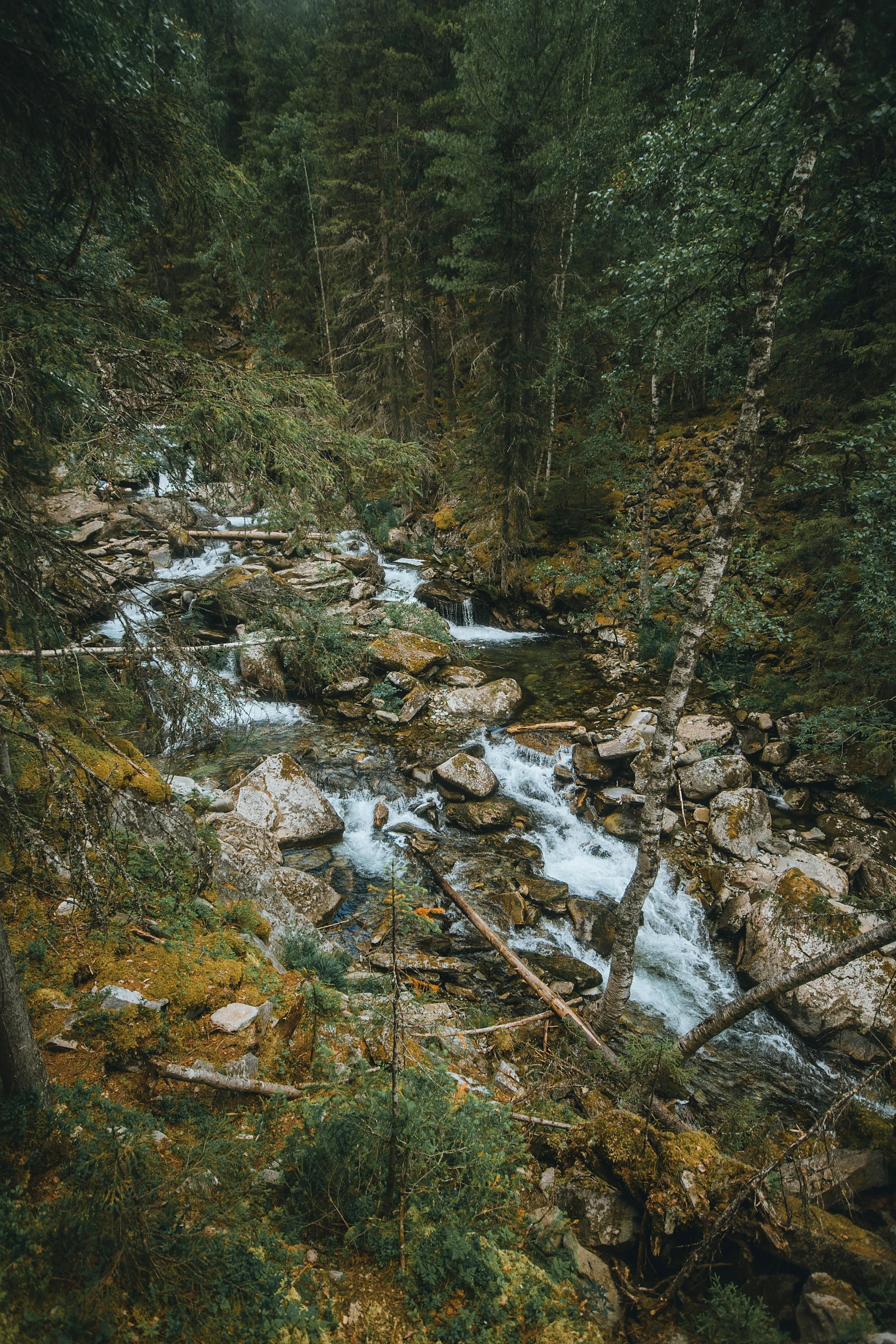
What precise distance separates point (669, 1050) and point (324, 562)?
15.3 meters

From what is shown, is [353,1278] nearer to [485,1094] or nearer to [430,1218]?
[430,1218]

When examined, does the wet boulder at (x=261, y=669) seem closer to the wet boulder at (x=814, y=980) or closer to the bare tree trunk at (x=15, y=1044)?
the bare tree trunk at (x=15, y=1044)

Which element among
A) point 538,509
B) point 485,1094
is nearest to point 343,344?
point 538,509

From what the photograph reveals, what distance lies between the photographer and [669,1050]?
487cm

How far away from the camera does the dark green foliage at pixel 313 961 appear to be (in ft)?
18.5

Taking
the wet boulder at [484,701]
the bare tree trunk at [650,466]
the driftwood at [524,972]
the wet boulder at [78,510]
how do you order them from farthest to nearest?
the wet boulder at [78,510] < the bare tree trunk at [650,466] < the wet boulder at [484,701] < the driftwood at [524,972]

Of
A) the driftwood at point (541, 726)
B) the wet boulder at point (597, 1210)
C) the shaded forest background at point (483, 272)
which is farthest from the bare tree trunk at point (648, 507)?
the wet boulder at point (597, 1210)

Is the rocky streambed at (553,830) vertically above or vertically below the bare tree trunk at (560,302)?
below

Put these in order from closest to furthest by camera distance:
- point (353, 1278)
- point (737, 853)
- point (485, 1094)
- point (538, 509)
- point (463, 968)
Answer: point (353, 1278) → point (485, 1094) → point (463, 968) → point (737, 853) → point (538, 509)

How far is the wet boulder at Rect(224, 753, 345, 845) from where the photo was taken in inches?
347

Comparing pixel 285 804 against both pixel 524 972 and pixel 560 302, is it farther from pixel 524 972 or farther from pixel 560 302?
pixel 560 302

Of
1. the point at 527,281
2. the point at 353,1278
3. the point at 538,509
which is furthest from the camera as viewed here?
the point at 538,509

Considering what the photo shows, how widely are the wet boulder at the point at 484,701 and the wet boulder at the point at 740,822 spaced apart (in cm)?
489

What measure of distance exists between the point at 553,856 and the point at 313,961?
4783 mm
